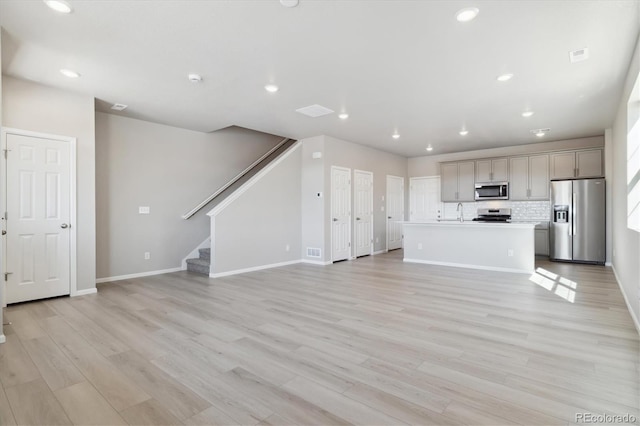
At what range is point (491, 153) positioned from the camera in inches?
336

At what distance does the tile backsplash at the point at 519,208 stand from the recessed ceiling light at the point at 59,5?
8786 millimetres

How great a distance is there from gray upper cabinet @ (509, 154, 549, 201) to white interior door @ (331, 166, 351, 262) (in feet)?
13.2

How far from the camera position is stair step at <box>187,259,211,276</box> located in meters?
5.90

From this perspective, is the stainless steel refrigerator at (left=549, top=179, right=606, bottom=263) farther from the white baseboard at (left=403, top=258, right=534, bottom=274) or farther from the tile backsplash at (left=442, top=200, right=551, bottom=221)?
the white baseboard at (left=403, top=258, right=534, bottom=274)

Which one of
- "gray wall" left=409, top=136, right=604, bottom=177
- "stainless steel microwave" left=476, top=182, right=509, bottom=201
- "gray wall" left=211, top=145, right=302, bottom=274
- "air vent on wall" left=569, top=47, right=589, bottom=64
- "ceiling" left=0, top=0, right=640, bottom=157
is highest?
"ceiling" left=0, top=0, right=640, bottom=157

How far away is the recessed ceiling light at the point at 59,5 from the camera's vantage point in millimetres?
2492

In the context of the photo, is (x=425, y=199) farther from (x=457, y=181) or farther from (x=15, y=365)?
(x=15, y=365)

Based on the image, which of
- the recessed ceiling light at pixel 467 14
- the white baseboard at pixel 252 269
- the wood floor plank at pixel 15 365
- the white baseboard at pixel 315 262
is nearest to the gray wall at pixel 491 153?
the white baseboard at pixel 315 262

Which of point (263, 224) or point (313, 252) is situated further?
point (313, 252)

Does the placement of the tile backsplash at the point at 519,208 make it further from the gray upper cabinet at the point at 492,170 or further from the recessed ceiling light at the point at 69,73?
the recessed ceiling light at the point at 69,73

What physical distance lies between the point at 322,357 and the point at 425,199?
7.92 metres

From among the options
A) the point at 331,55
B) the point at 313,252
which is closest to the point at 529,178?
the point at 313,252

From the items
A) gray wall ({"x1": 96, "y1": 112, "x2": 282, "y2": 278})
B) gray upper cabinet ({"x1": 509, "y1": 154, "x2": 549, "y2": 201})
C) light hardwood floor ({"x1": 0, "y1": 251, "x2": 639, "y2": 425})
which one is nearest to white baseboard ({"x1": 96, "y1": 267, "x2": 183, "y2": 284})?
gray wall ({"x1": 96, "y1": 112, "x2": 282, "y2": 278})

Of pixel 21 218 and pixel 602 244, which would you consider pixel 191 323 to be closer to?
pixel 21 218
